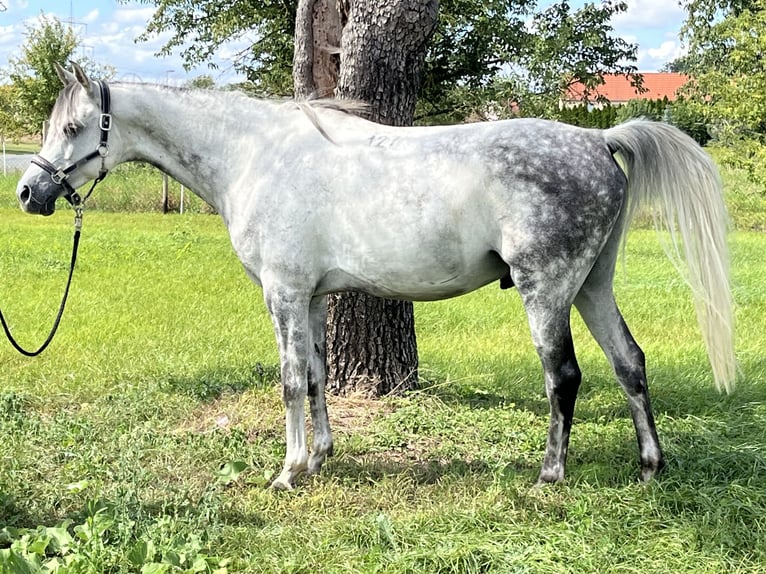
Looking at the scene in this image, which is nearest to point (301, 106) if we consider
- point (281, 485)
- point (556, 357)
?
point (556, 357)

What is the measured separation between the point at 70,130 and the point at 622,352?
2.92 metres

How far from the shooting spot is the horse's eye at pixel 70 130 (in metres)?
3.71

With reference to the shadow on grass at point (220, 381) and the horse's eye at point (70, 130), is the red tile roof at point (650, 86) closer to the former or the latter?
the shadow on grass at point (220, 381)

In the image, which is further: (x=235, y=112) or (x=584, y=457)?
(x=584, y=457)

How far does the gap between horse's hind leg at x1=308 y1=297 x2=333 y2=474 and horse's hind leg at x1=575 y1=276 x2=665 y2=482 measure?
1.37 metres

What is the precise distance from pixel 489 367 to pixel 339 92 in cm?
259

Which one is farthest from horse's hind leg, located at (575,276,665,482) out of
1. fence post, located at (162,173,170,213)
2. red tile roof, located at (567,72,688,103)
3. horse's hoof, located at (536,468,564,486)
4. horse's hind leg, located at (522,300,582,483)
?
red tile roof, located at (567,72,688,103)

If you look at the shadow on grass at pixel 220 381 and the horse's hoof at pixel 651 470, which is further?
the shadow on grass at pixel 220 381

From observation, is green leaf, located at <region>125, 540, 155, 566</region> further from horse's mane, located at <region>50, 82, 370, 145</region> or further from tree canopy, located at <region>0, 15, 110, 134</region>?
tree canopy, located at <region>0, 15, 110, 134</region>

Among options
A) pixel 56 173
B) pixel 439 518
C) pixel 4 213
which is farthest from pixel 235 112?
pixel 4 213

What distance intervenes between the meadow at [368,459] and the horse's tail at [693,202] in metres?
0.20

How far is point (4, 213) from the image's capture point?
18250 millimetres

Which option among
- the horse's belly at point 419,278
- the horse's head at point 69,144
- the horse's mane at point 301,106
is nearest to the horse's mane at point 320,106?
the horse's mane at point 301,106

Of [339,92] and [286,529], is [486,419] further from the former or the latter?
[339,92]
